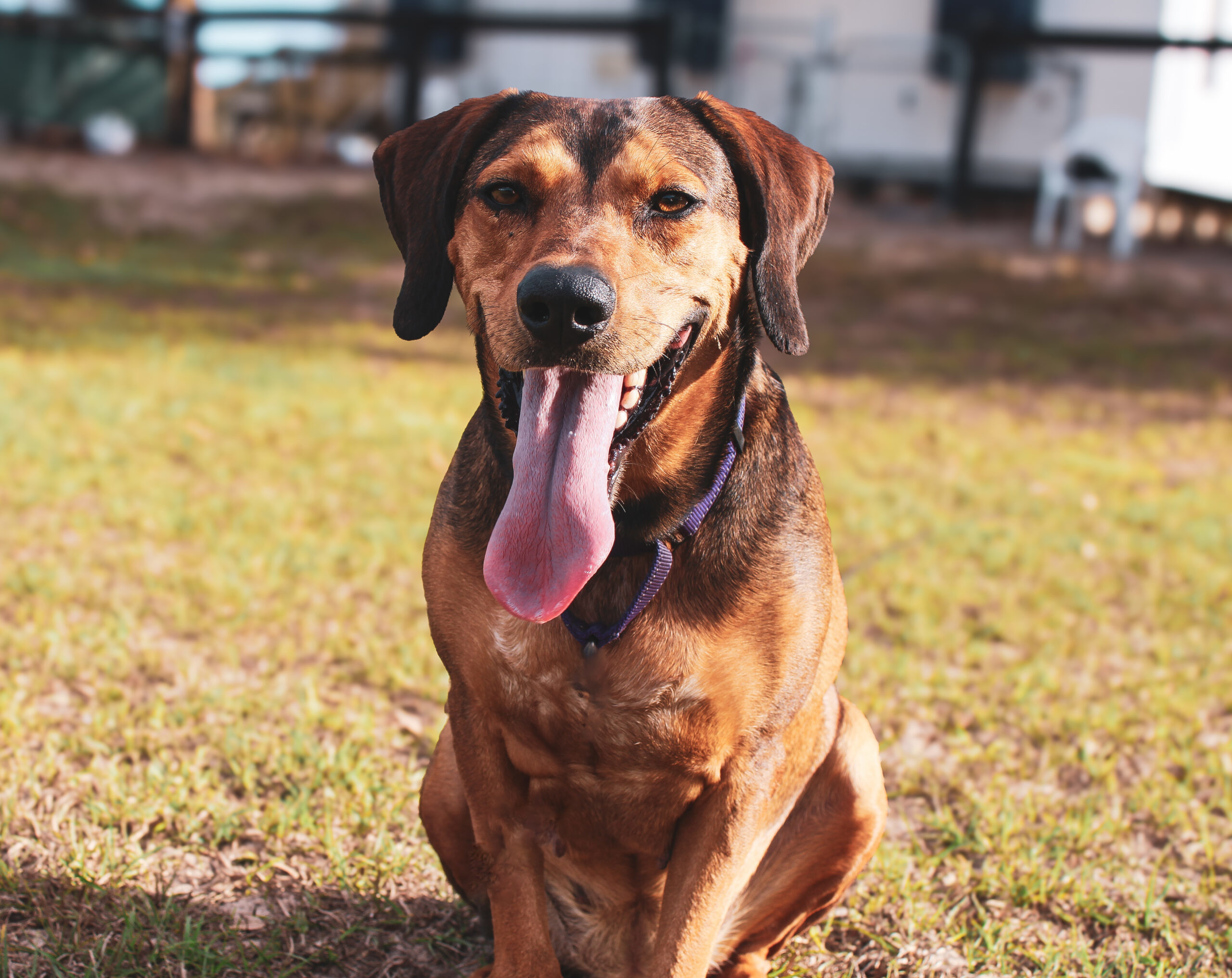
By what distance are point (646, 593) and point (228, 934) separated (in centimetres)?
137

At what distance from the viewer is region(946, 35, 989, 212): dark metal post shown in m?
14.6

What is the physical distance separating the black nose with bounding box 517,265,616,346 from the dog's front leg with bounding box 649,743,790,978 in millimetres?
941

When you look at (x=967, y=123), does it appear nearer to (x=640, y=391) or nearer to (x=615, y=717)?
(x=640, y=391)

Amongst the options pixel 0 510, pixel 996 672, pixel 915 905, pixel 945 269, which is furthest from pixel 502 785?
pixel 945 269

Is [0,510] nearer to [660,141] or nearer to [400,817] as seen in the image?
[400,817]

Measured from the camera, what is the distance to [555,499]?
2.33m

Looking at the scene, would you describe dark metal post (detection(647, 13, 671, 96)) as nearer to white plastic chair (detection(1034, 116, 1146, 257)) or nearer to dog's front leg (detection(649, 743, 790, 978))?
white plastic chair (detection(1034, 116, 1146, 257))

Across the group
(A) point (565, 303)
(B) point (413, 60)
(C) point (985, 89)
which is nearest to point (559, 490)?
(A) point (565, 303)

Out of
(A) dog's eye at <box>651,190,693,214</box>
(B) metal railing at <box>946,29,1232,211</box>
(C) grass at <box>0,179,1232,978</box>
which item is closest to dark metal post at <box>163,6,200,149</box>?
(C) grass at <box>0,179,1232,978</box>

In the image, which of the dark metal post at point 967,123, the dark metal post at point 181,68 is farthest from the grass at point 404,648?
the dark metal post at point 181,68

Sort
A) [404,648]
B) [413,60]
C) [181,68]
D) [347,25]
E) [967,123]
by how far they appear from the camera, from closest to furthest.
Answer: [404,648] → [967,123] → [413,60] → [181,68] → [347,25]

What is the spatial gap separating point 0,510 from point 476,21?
11961 mm

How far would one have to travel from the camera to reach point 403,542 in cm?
562

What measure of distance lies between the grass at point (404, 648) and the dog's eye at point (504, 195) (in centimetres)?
177
